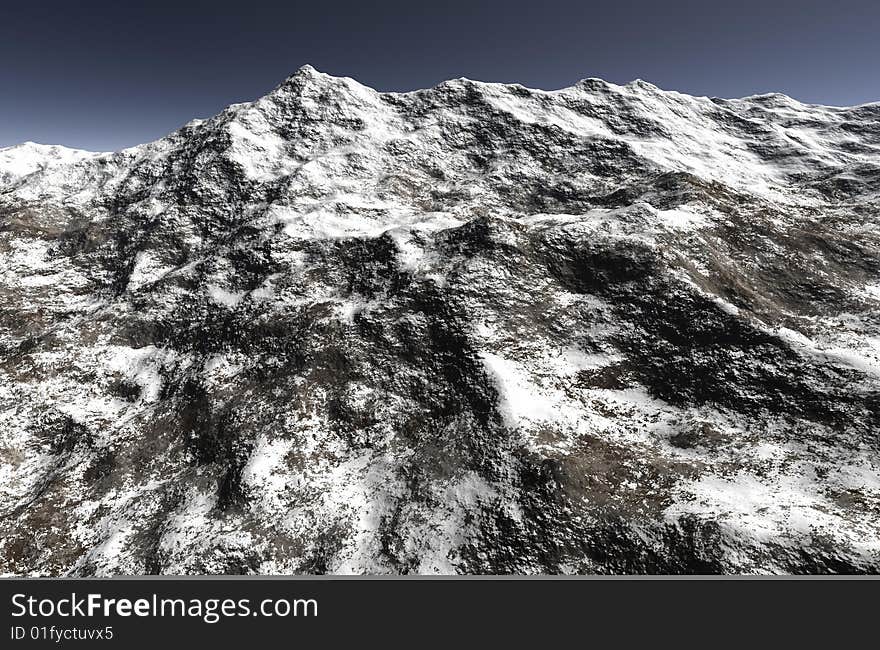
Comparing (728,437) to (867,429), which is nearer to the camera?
(867,429)

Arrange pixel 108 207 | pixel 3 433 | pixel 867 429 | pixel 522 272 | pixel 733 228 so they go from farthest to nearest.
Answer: pixel 108 207, pixel 733 228, pixel 522 272, pixel 3 433, pixel 867 429

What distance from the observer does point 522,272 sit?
38.8 m

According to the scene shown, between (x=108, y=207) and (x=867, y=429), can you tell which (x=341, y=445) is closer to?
(x=867, y=429)

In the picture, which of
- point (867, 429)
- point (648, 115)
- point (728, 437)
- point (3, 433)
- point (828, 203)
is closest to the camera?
point (867, 429)

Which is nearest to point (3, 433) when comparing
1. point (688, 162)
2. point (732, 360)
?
point (732, 360)

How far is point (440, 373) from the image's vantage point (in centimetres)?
3200

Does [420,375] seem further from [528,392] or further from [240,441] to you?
[240,441]

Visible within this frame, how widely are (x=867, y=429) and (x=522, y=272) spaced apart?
81.3ft

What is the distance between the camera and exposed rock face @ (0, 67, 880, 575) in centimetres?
2227

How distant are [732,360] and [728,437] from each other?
21.1 ft

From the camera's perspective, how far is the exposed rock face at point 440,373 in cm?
2227

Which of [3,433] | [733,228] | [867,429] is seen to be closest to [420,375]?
[867,429]

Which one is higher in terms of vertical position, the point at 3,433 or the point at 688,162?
the point at 688,162

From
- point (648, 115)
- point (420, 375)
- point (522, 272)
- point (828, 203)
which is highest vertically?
point (648, 115)
